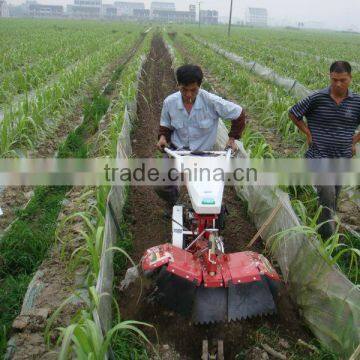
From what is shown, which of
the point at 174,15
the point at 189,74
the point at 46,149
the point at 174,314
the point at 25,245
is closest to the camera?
the point at 174,314

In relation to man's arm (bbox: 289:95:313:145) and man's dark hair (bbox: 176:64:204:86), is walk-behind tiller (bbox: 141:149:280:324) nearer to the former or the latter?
man's dark hair (bbox: 176:64:204:86)

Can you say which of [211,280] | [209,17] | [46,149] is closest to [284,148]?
[46,149]

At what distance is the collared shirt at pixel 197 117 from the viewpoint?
11.1 ft

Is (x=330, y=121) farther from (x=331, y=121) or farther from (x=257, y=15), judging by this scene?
(x=257, y=15)

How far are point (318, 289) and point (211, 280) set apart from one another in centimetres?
73

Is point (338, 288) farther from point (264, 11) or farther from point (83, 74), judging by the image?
point (264, 11)

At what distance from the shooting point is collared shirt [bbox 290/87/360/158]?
11.1 feet

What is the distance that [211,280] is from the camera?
8.05 ft

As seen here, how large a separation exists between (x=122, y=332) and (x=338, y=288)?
1334mm

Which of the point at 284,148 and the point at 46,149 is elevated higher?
the point at 284,148

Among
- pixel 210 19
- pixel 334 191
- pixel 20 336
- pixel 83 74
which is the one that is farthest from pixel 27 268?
pixel 210 19

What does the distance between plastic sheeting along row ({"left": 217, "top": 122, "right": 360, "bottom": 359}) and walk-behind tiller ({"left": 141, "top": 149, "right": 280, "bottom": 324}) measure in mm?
327

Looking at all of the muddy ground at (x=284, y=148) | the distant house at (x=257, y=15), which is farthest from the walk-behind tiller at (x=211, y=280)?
the distant house at (x=257, y=15)

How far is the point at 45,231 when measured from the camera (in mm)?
3654
